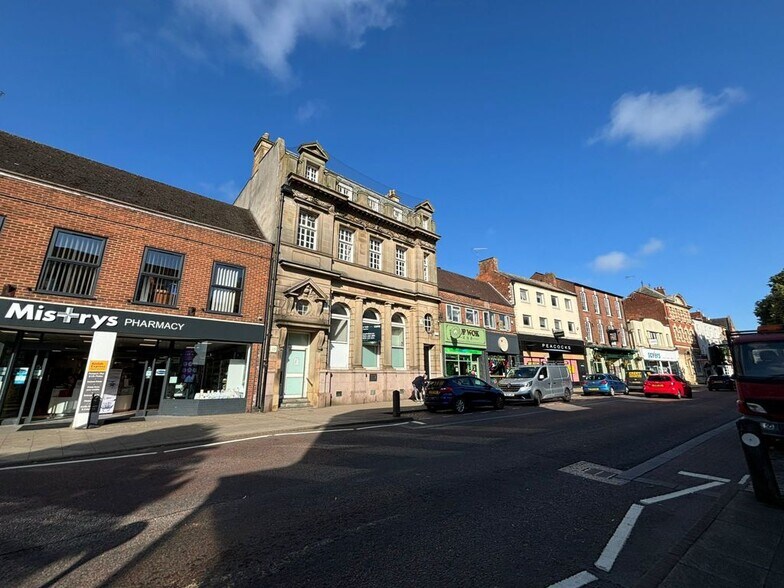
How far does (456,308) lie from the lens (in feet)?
90.7

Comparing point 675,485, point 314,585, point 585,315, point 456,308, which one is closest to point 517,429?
point 675,485

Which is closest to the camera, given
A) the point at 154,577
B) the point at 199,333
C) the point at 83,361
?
the point at 154,577

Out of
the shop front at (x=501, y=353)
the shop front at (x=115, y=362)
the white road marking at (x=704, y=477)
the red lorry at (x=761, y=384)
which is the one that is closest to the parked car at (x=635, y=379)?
the shop front at (x=501, y=353)

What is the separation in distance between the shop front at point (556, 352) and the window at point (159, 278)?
1051 inches

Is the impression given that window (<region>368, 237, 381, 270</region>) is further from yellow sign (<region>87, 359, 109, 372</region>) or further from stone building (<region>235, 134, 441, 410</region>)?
yellow sign (<region>87, 359, 109, 372</region>)

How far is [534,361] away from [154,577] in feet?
107

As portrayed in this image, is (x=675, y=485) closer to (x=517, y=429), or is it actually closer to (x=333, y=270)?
(x=517, y=429)

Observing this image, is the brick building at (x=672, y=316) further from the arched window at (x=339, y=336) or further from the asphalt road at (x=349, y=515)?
the asphalt road at (x=349, y=515)

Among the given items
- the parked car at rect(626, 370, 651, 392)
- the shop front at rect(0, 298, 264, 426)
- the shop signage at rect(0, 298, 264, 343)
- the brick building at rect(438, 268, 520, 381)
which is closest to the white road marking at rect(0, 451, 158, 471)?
the shop front at rect(0, 298, 264, 426)

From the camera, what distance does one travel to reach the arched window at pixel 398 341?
2231cm

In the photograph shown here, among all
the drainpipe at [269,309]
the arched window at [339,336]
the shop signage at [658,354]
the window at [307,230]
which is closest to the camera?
the drainpipe at [269,309]

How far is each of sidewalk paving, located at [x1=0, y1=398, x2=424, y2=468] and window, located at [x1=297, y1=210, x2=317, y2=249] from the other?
29.2 ft

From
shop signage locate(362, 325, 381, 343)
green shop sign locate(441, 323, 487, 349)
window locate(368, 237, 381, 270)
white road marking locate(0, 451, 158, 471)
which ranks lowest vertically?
white road marking locate(0, 451, 158, 471)

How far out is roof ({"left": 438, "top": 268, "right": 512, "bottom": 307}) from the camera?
28.6 m
